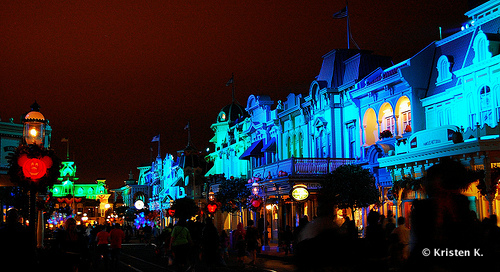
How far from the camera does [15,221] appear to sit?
30.3ft

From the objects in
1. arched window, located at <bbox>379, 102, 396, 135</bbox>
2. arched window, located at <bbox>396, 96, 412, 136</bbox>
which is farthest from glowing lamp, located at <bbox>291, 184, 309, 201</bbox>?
arched window, located at <bbox>396, 96, 412, 136</bbox>

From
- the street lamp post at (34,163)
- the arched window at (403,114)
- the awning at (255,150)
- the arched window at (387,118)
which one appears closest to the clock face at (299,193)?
the arched window at (387,118)

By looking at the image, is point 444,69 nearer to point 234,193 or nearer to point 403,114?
point 403,114

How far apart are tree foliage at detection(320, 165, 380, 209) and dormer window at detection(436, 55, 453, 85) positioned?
574cm

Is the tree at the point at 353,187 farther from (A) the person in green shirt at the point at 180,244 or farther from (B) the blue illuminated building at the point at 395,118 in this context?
(A) the person in green shirt at the point at 180,244

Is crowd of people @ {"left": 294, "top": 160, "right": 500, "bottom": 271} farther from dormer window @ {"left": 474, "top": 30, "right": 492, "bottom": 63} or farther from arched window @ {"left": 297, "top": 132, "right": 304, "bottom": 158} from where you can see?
arched window @ {"left": 297, "top": 132, "right": 304, "bottom": 158}

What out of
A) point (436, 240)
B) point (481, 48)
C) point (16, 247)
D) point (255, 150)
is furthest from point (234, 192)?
point (436, 240)

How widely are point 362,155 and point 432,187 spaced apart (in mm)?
27031

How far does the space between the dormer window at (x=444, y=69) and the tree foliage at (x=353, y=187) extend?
5.74 meters

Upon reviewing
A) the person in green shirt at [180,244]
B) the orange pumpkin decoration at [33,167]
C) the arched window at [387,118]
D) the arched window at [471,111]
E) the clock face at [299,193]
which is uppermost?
the arched window at [387,118]

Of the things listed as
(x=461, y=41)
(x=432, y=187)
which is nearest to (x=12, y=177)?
(x=432, y=187)

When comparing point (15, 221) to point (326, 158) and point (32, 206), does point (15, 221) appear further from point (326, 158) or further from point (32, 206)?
point (326, 158)

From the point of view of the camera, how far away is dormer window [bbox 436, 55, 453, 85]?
27203 millimetres

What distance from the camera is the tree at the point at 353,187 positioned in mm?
29328
